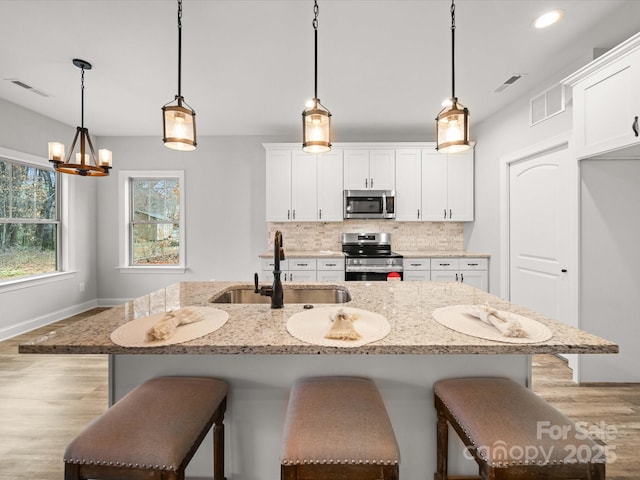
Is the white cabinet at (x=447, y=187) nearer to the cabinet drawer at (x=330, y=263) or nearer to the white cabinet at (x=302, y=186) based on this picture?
the white cabinet at (x=302, y=186)

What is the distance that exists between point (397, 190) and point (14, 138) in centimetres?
475

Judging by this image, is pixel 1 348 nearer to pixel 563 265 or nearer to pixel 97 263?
pixel 97 263

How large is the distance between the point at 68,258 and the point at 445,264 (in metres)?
5.20

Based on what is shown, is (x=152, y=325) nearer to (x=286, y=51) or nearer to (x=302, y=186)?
(x=286, y=51)

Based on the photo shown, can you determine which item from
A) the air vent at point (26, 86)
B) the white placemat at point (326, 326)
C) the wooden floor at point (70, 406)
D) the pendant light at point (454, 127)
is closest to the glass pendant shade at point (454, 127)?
the pendant light at point (454, 127)

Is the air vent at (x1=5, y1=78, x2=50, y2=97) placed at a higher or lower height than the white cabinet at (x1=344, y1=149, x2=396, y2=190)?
higher

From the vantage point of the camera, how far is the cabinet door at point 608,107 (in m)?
1.97

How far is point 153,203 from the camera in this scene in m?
4.95

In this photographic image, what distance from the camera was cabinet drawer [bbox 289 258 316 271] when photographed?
403cm

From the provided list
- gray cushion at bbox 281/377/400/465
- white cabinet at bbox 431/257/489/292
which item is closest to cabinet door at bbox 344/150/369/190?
white cabinet at bbox 431/257/489/292

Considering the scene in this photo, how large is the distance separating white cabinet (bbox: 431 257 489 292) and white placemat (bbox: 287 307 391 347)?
2.89 metres

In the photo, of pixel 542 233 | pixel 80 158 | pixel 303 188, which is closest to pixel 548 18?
pixel 542 233

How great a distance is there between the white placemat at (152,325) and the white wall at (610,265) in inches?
111

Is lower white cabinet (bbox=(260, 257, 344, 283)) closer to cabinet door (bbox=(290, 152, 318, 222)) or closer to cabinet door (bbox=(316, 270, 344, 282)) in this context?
cabinet door (bbox=(316, 270, 344, 282))
